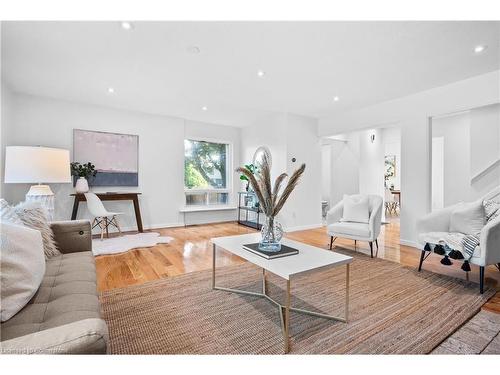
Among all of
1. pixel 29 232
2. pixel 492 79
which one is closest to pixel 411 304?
pixel 29 232

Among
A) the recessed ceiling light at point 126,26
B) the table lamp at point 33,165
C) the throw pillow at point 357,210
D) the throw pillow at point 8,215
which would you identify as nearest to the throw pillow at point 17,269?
the throw pillow at point 8,215

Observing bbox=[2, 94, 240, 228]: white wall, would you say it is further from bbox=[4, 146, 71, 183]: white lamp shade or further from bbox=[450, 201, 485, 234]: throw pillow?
bbox=[450, 201, 485, 234]: throw pillow

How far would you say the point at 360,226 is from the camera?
336cm

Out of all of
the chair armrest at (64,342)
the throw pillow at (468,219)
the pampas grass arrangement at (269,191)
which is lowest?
the chair armrest at (64,342)

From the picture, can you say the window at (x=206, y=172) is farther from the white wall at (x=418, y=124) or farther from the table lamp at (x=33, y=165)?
the white wall at (x=418, y=124)

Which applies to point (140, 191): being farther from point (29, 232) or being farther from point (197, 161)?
point (29, 232)

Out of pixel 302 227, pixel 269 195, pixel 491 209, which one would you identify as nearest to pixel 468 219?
pixel 491 209

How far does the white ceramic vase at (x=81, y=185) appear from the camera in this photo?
165 inches

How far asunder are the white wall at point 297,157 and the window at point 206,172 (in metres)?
1.22

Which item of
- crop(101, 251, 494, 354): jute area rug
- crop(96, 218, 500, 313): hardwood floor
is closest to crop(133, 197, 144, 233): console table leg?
crop(96, 218, 500, 313): hardwood floor

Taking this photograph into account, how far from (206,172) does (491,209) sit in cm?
496

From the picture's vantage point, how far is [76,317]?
1.09 metres

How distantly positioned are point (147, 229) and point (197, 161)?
6.12ft
